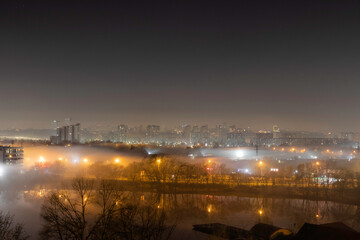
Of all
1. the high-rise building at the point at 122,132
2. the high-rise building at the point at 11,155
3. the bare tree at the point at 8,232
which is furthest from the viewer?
the high-rise building at the point at 122,132

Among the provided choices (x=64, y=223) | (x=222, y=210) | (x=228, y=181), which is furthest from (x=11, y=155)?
(x=64, y=223)

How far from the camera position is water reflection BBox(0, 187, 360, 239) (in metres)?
6.80

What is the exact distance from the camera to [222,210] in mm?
8219

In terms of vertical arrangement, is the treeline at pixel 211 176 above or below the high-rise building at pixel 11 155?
below

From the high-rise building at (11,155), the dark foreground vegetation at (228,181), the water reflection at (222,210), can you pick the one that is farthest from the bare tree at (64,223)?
the high-rise building at (11,155)

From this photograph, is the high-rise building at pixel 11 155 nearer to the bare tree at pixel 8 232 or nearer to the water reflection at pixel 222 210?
the water reflection at pixel 222 210

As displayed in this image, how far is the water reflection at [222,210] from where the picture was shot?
680cm

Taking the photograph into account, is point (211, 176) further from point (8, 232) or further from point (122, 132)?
point (122, 132)

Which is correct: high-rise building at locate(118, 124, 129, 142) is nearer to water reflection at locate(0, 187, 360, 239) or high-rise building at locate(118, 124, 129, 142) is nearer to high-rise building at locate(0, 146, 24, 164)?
high-rise building at locate(0, 146, 24, 164)

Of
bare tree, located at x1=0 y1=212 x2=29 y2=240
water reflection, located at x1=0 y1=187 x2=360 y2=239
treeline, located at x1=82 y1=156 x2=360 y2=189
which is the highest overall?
bare tree, located at x1=0 y1=212 x2=29 y2=240

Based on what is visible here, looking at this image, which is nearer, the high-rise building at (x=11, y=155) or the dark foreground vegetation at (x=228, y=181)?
the dark foreground vegetation at (x=228, y=181)

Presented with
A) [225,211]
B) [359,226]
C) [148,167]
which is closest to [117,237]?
[225,211]

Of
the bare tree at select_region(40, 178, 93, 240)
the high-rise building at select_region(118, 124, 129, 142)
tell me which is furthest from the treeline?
the high-rise building at select_region(118, 124, 129, 142)

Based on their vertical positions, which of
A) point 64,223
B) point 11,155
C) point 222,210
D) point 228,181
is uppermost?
point 64,223
